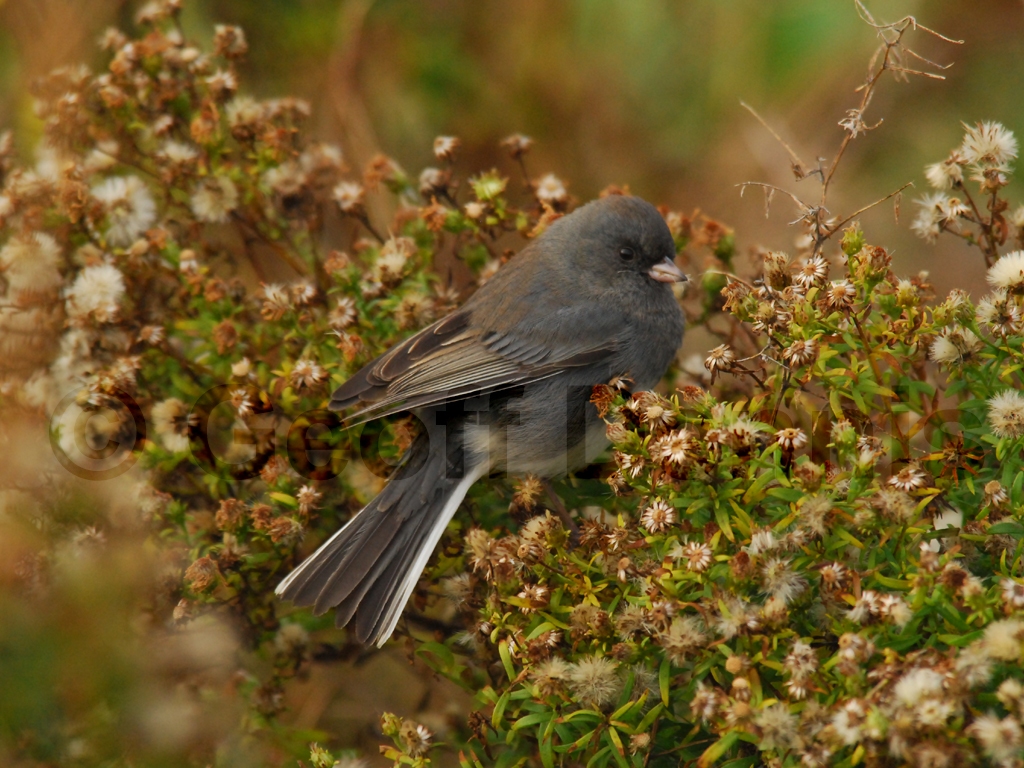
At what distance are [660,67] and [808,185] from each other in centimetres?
89

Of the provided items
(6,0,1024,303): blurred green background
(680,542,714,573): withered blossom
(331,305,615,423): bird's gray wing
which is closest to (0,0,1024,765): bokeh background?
(6,0,1024,303): blurred green background

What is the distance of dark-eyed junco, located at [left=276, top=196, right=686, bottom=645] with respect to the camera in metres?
2.59

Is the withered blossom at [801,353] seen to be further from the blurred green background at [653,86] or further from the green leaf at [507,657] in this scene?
the blurred green background at [653,86]

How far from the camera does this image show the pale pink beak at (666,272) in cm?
305

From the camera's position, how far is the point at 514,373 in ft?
9.66

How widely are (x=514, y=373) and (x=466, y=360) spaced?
15 cm

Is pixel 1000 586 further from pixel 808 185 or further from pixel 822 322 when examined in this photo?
pixel 808 185

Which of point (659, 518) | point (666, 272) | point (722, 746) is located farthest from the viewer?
point (666, 272)

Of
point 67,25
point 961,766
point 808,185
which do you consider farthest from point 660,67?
point 961,766

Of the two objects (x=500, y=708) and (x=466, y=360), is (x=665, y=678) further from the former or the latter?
(x=466, y=360)

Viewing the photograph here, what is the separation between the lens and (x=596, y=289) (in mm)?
3189

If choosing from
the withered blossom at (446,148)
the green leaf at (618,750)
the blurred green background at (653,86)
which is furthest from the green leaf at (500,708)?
the blurred green background at (653,86)

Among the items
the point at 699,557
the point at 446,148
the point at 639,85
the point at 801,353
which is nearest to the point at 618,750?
the point at 699,557

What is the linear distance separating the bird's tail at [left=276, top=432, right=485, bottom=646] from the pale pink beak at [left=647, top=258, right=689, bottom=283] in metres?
0.92
